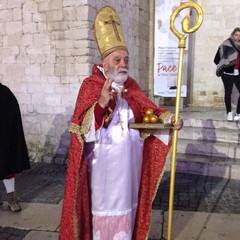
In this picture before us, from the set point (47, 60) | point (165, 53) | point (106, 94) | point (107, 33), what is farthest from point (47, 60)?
point (106, 94)

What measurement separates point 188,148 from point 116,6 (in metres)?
3.60

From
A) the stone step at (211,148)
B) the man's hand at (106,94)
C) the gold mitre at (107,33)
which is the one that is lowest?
the stone step at (211,148)

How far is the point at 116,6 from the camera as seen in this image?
7.30 metres

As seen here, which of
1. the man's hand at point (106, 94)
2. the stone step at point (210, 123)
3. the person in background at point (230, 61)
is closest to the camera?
the man's hand at point (106, 94)

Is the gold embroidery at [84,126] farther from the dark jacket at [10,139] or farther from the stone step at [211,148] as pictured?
the stone step at [211,148]

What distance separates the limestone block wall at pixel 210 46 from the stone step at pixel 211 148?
167 inches

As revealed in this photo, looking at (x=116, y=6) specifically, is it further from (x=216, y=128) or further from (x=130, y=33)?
(x=216, y=128)

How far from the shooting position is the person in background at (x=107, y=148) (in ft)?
7.87

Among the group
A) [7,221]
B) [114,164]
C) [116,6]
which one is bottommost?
[7,221]

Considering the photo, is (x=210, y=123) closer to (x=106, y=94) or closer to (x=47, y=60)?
(x=47, y=60)

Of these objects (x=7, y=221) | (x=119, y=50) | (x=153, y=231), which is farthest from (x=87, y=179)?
(x=7, y=221)

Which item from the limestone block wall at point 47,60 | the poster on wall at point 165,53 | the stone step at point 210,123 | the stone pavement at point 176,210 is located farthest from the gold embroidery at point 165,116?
the poster on wall at point 165,53

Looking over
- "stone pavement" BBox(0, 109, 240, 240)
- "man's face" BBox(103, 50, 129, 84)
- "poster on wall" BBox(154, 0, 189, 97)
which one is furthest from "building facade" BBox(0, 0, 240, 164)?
"man's face" BBox(103, 50, 129, 84)

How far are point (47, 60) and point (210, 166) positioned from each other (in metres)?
3.76
